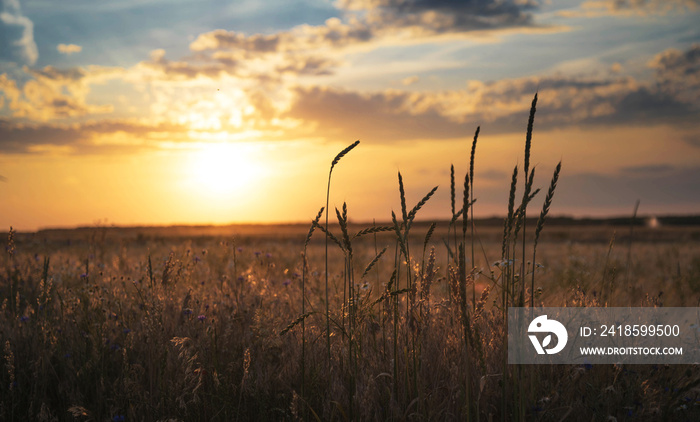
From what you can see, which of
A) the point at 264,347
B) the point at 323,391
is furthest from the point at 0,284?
the point at 323,391

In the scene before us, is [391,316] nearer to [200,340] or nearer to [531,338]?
[531,338]

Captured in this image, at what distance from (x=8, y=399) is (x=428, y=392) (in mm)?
3365

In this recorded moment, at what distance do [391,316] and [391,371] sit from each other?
0.59 m

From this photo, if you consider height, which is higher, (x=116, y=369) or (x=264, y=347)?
(x=264, y=347)

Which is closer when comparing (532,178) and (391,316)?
(532,178)

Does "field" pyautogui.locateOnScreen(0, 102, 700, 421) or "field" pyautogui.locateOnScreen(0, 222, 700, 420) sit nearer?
"field" pyautogui.locateOnScreen(0, 102, 700, 421)

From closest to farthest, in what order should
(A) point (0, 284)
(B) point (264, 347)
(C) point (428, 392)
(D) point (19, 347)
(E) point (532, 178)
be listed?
1. (E) point (532, 178)
2. (C) point (428, 392)
3. (B) point (264, 347)
4. (D) point (19, 347)
5. (A) point (0, 284)

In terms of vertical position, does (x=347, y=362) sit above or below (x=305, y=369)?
above

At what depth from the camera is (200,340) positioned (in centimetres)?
404

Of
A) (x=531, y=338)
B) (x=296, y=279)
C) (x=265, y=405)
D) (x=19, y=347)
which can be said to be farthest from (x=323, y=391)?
(x=19, y=347)

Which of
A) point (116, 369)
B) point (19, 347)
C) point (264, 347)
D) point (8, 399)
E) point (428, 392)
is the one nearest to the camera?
point (428, 392)

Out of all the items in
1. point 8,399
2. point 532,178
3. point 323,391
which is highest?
point 532,178

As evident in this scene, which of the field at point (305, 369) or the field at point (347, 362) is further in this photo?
the field at point (305, 369)

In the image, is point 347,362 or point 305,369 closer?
point 347,362
